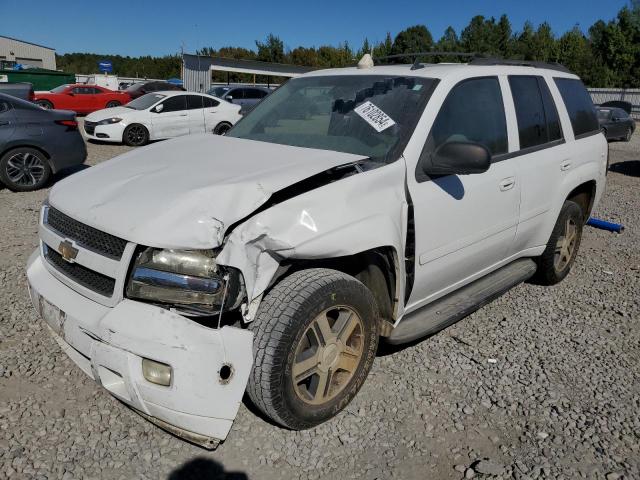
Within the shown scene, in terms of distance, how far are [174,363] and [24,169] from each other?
23.5 feet

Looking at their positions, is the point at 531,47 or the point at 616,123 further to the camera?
the point at 531,47

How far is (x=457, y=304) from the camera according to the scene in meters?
3.32

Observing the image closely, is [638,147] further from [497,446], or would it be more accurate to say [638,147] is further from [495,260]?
[497,446]

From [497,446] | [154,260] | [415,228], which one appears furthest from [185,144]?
[497,446]

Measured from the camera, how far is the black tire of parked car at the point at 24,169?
7695 millimetres

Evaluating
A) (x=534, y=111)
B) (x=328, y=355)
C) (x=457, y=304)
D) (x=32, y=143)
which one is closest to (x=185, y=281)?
(x=328, y=355)

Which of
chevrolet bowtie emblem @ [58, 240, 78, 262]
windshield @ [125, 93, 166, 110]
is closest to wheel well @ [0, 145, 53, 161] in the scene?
windshield @ [125, 93, 166, 110]

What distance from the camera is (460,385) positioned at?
3117 millimetres

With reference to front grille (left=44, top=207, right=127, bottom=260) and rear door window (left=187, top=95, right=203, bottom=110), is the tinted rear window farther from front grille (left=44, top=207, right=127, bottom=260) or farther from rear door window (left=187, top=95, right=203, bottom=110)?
rear door window (left=187, top=95, right=203, bottom=110)

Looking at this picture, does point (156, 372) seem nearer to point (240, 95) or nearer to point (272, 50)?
point (240, 95)

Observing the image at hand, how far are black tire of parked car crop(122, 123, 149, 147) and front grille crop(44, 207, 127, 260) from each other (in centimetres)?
1127

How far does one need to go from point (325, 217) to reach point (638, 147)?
19546mm

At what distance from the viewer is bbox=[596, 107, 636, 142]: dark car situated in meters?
18.2

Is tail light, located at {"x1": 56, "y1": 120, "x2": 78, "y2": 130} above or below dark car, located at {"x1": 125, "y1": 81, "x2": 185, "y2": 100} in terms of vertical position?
below
